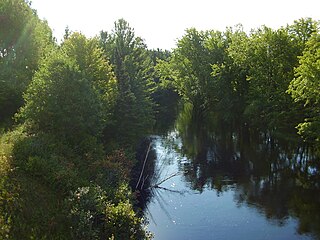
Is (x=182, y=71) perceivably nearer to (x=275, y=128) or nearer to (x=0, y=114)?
(x=275, y=128)

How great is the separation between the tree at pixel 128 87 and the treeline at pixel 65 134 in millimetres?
104

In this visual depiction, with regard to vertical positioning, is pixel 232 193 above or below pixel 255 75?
below

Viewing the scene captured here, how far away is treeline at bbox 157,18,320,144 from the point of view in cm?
3444

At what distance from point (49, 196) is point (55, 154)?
3906mm

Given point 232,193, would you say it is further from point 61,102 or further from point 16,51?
point 16,51

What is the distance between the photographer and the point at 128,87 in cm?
3681

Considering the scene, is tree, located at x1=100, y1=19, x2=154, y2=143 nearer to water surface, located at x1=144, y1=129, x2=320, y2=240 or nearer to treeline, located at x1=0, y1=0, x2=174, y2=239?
treeline, located at x1=0, y1=0, x2=174, y2=239

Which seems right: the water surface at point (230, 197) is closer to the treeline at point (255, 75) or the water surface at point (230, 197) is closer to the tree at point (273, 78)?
the tree at point (273, 78)

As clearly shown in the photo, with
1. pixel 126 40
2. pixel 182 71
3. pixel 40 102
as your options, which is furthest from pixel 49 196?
pixel 182 71

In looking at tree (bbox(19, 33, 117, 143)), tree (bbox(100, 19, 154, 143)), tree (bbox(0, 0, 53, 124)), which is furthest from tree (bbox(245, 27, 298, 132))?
tree (bbox(0, 0, 53, 124))

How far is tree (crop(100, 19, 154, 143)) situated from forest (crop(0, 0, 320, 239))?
0.42 feet

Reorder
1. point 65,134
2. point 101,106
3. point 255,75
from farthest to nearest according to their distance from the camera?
point 255,75, point 101,106, point 65,134

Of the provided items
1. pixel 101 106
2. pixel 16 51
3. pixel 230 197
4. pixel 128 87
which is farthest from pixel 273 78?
pixel 16 51

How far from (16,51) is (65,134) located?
12.5 meters
